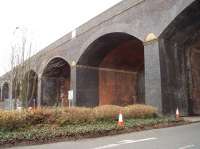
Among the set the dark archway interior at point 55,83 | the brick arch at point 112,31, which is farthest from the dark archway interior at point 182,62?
the dark archway interior at point 55,83

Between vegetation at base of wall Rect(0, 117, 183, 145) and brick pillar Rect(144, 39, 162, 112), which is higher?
brick pillar Rect(144, 39, 162, 112)

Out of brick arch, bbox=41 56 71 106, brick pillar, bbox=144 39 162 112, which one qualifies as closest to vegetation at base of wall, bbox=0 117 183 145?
brick pillar, bbox=144 39 162 112

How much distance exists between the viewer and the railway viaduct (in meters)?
16.0

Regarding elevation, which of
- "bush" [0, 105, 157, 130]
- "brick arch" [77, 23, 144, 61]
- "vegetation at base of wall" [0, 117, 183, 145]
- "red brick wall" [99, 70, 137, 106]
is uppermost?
"brick arch" [77, 23, 144, 61]

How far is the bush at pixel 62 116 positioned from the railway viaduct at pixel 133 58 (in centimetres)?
346

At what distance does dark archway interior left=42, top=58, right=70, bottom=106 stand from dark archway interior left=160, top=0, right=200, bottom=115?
1535cm

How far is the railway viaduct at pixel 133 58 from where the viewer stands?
16.0 meters

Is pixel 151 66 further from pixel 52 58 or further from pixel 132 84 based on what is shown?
pixel 52 58

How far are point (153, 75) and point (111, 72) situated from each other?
11.4m

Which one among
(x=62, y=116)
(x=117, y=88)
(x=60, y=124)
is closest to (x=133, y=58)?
(x=117, y=88)

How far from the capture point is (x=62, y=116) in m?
10.3

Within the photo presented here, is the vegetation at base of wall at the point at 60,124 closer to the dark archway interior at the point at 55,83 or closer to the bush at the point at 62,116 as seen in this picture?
the bush at the point at 62,116

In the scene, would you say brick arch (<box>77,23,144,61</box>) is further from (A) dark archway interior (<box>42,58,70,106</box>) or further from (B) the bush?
(A) dark archway interior (<box>42,58,70,106</box>)

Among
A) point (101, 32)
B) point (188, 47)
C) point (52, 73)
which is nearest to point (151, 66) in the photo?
point (188, 47)
